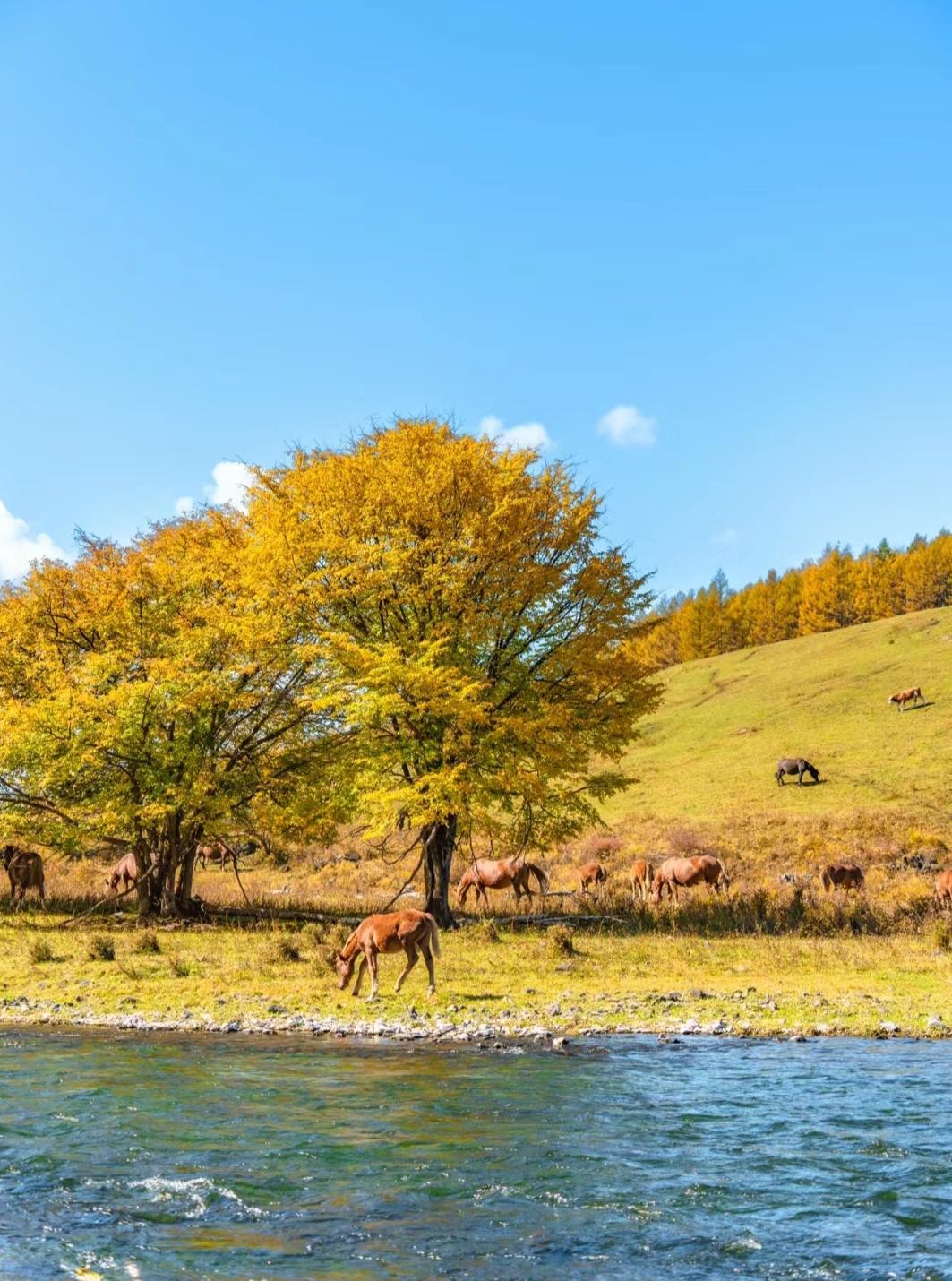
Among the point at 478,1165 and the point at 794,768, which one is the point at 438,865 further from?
the point at 794,768

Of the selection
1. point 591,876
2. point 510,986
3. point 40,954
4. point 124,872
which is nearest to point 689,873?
point 591,876

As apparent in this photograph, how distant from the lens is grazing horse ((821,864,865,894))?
117ft

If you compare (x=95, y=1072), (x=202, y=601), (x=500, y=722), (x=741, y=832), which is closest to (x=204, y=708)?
(x=202, y=601)

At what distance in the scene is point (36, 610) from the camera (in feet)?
115

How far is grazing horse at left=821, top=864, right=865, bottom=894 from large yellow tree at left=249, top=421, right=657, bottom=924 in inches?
358

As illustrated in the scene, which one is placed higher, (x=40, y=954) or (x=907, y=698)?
(x=907, y=698)

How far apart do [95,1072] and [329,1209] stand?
6.26 meters

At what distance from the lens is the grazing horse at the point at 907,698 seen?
79.2 meters

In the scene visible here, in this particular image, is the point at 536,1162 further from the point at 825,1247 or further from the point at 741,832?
the point at 741,832

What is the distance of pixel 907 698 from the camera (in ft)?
261

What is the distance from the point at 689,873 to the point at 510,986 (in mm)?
17479

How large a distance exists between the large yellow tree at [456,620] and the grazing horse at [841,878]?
29.8ft

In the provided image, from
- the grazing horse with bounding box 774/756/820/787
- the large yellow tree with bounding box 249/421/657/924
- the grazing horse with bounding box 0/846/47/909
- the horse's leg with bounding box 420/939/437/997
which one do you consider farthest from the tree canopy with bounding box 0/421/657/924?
the grazing horse with bounding box 774/756/820/787

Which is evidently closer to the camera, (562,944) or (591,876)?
(562,944)
